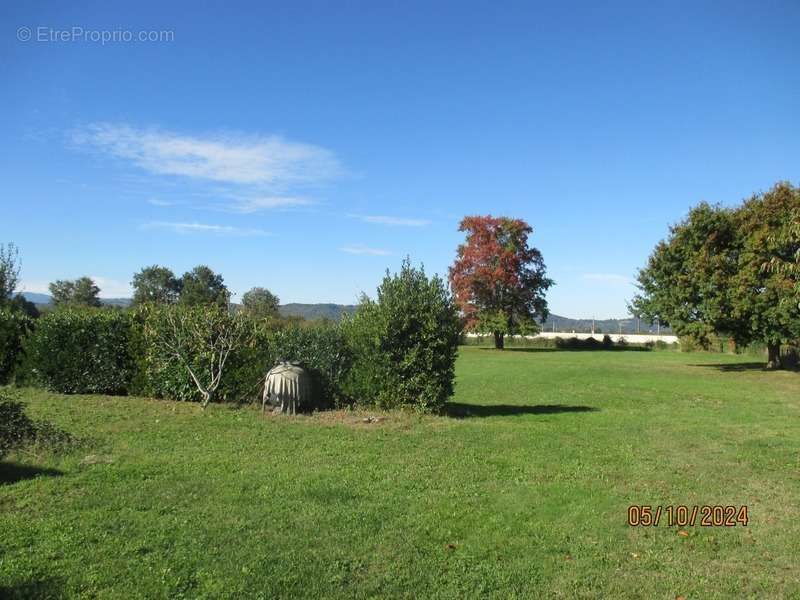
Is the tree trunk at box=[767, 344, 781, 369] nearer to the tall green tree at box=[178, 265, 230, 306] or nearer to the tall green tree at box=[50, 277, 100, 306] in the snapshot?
the tall green tree at box=[178, 265, 230, 306]

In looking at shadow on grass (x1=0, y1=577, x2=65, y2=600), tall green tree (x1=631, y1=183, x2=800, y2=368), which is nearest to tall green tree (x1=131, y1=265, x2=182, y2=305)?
tall green tree (x1=631, y1=183, x2=800, y2=368)

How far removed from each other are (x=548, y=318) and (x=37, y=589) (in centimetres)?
5657

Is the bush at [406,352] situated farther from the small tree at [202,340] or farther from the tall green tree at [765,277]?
the tall green tree at [765,277]

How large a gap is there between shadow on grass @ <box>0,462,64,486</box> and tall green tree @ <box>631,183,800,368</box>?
27128 millimetres

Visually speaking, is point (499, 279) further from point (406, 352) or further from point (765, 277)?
point (406, 352)

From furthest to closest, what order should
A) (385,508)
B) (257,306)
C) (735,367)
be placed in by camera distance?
(735,367)
(257,306)
(385,508)

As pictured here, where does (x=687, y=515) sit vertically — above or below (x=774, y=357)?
below

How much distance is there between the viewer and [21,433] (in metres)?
7.58

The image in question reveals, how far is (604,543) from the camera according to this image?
17.2 ft

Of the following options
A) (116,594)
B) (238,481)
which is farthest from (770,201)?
(116,594)

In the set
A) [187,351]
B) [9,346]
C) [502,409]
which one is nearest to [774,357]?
[502,409]

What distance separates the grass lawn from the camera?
4.36 m

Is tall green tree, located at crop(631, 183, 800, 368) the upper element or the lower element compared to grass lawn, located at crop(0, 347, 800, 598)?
upper

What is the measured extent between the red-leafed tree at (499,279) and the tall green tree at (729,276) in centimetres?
2106
